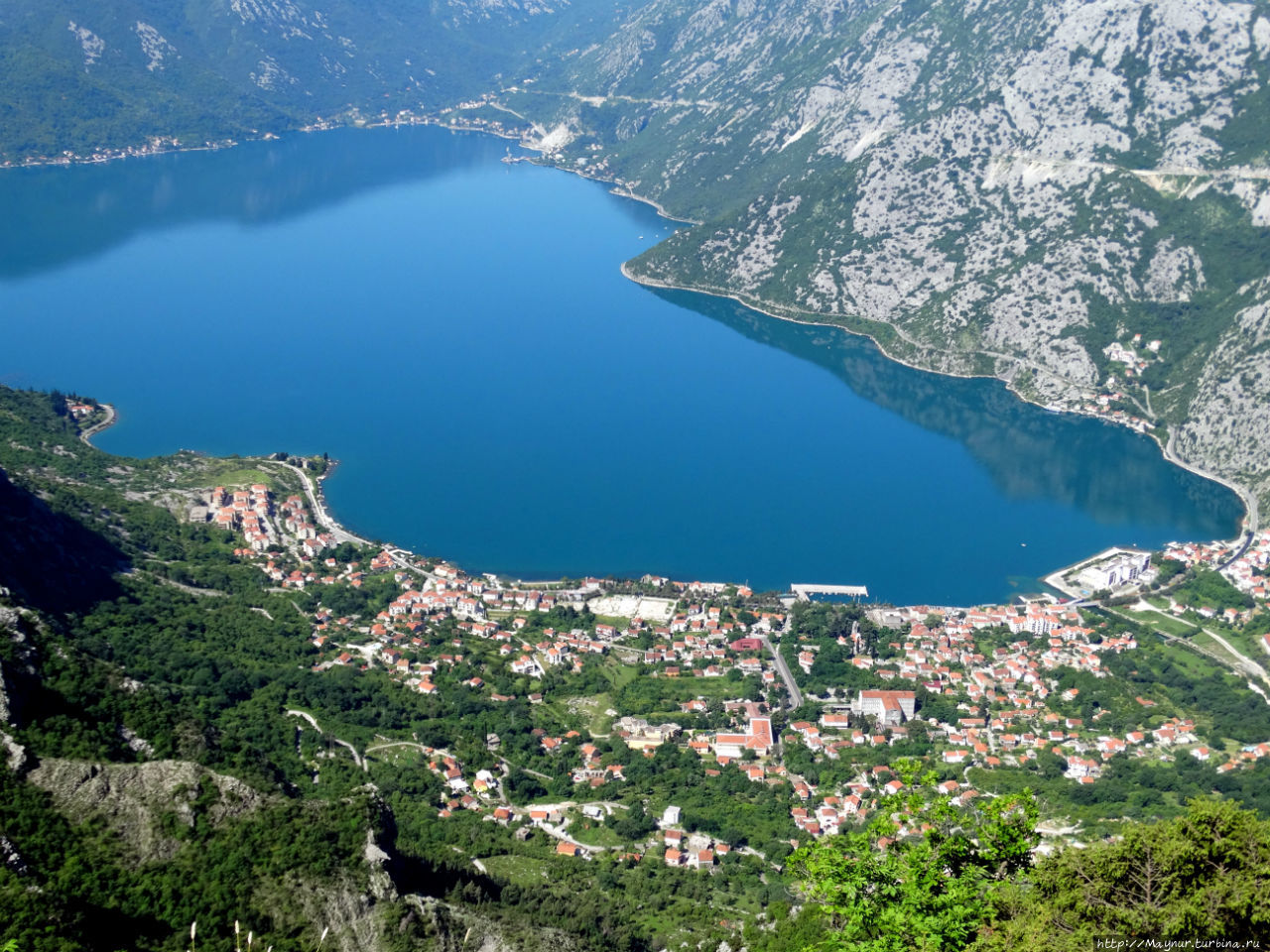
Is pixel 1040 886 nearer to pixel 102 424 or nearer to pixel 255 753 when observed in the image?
pixel 255 753

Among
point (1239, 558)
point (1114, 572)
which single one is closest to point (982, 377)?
point (1239, 558)

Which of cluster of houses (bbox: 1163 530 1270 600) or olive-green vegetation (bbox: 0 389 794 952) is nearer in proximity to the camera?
olive-green vegetation (bbox: 0 389 794 952)

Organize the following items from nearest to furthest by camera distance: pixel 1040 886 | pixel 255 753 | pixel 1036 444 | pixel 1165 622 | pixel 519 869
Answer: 1. pixel 1040 886
2. pixel 255 753
3. pixel 519 869
4. pixel 1165 622
5. pixel 1036 444

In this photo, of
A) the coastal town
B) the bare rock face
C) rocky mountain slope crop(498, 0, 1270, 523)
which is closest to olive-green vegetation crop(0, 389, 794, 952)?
the bare rock face

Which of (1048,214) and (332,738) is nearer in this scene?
(332,738)

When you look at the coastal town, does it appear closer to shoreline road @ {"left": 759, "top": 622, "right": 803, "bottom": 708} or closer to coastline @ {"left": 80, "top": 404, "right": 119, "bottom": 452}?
shoreline road @ {"left": 759, "top": 622, "right": 803, "bottom": 708}

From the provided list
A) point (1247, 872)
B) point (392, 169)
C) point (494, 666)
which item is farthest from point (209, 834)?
point (392, 169)
